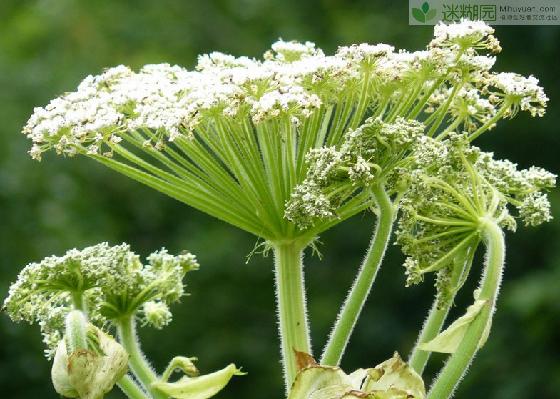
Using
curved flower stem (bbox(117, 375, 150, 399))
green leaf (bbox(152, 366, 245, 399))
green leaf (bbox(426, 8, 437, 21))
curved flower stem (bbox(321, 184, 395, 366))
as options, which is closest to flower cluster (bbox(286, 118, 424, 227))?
curved flower stem (bbox(321, 184, 395, 366))

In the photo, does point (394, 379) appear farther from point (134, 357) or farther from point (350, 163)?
point (134, 357)

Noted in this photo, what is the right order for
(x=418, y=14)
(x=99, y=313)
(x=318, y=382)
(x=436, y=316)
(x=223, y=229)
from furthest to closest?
(x=223, y=229)
(x=418, y=14)
(x=99, y=313)
(x=436, y=316)
(x=318, y=382)

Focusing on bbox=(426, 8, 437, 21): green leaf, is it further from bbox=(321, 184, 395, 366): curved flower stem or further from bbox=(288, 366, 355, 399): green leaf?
bbox=(288, 366, 355, 399): green leaf

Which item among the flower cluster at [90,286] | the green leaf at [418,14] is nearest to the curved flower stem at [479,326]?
the flower cluster at [90,286]

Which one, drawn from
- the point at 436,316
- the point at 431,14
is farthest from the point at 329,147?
the point at 431,14

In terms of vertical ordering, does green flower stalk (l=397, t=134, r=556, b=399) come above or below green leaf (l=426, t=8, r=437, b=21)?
below

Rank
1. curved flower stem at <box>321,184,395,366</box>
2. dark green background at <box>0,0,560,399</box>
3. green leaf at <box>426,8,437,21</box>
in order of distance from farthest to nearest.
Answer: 1. dark green background at <box>0,0,560,399</box>
2. green leaf at <box>426,8,437,21</box>
3. curved flower stem at <box>321,184,395,366</box>

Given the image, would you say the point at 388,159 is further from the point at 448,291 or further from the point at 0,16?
the point at 0,16
